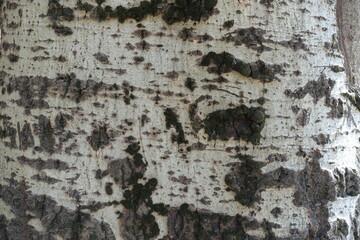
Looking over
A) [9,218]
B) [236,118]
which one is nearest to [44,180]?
[9,218]

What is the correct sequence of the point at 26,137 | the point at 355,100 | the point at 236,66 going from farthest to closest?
the point at 355,100
the point at 26,137
the point at 236,66

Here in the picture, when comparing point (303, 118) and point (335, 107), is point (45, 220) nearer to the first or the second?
point (303, 118)

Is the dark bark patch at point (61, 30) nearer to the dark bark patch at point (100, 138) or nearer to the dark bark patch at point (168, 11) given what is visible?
the dark bark patch at point (168, 11)

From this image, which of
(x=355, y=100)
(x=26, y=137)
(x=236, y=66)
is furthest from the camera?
(x=355, y=100)

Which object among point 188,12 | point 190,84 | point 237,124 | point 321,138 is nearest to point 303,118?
point 321,138

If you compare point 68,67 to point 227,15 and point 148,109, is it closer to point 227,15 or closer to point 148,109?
point 148,109

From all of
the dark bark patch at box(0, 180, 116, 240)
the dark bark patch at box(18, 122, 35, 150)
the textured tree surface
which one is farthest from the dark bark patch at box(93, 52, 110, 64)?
the dark bark patch at box(0, 180, 116, 240)

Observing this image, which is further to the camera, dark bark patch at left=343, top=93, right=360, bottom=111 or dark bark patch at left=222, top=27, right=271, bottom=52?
dark bark patch at left=343, top=93, right=360, bottom=111

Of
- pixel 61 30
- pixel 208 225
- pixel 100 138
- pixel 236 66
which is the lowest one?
pixel 208 225

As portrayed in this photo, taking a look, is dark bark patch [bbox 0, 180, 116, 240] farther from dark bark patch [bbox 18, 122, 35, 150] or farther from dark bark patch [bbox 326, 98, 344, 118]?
dark bark patch [bbox 326, 98, 344, 118]
